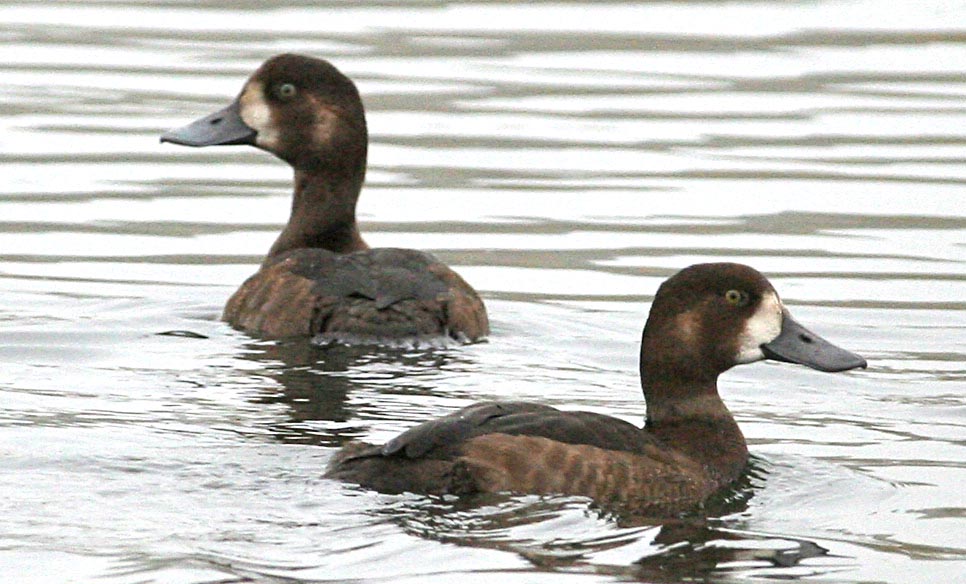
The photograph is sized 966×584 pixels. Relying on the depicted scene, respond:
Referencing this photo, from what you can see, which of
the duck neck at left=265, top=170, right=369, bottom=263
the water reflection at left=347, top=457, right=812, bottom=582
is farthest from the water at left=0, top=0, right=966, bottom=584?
the duck neck at left=265, top=170, right=369, bottom=263

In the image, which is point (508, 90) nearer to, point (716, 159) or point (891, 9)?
point (716, 159)

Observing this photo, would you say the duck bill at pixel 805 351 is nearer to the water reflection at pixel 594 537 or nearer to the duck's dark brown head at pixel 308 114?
the water reflection at pixel 594 537

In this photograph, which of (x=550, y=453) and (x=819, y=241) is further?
(x=819, y=241)

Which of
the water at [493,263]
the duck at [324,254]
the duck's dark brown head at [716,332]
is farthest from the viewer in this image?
the duck at [324,254]

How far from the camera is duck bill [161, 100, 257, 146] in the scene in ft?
36.1

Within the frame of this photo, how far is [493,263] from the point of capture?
1202 cm

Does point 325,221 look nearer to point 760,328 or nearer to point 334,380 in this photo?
point 334,380

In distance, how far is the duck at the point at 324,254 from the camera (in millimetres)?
9539

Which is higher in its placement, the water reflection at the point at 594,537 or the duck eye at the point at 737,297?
the duck eye at the point at 737,297

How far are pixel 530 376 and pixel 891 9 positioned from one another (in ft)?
34.1

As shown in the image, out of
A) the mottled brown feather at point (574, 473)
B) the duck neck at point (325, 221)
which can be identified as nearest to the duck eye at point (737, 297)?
the mottled brown feather at point (574, 473)

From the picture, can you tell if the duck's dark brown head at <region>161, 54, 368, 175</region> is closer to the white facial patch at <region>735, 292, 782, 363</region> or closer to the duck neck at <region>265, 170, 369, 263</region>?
the duck neck at <region>265, 170, 369, 263</region>

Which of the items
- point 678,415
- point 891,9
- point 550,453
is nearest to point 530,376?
point 678,415

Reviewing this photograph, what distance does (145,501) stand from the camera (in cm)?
711
